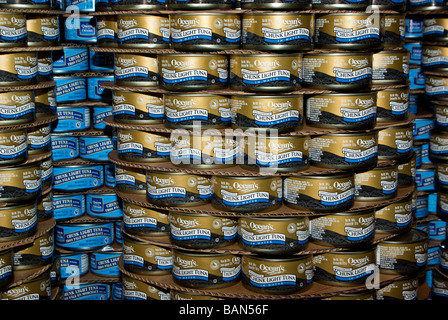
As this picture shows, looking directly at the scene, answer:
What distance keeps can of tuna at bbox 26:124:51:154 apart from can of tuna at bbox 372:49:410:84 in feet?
6.75

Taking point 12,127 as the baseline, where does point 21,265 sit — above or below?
below

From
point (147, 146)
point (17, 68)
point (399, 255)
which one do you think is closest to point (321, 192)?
point (399, 255)

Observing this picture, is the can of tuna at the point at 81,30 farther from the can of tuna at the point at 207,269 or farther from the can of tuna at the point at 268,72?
the can of tuna at the point at 207,269

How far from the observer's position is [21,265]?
3826mm

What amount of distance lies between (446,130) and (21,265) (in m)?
3.11

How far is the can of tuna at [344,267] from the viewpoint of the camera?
3.57 metres

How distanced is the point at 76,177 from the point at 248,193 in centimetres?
185

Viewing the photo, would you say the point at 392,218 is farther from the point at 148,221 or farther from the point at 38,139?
the point at 38,139

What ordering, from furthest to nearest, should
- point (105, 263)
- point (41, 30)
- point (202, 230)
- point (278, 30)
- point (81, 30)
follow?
point (105, 263) < point (81, 30) < point (41, 30) < point (202, 230) < point (278, 30)

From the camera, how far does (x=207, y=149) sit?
343cm

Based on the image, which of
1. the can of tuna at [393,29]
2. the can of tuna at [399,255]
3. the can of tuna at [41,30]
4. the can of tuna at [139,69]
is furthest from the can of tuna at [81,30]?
the can of tuna at [399,255]

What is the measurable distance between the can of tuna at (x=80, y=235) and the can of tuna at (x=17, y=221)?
99 cm
